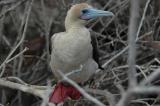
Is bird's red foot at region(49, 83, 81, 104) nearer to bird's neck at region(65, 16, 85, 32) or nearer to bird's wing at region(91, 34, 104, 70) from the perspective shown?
bird's wing at region(91, 34, 104, 70)

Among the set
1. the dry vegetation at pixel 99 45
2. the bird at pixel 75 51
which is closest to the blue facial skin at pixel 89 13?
the bird at pixel 75 51

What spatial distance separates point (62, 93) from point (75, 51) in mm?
390

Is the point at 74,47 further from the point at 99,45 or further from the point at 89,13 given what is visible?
the point at 99,45

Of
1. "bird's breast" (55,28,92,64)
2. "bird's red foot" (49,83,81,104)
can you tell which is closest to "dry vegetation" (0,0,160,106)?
"bird's red foot" (49,83,81,104)

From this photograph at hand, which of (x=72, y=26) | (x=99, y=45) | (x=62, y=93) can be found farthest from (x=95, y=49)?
(x=99, y=45)

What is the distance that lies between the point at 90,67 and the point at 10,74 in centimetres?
103

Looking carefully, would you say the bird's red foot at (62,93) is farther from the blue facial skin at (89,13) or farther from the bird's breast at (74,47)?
the blue facial skin at (89,13)

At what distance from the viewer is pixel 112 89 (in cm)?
421

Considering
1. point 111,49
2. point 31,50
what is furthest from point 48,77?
point 111,49

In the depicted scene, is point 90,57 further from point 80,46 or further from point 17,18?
point 17,18

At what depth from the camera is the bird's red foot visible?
11.7 ft

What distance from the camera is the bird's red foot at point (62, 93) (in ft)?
11.7

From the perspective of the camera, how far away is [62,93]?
366cm

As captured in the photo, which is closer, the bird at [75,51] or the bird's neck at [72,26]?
the bird at [75,51]
